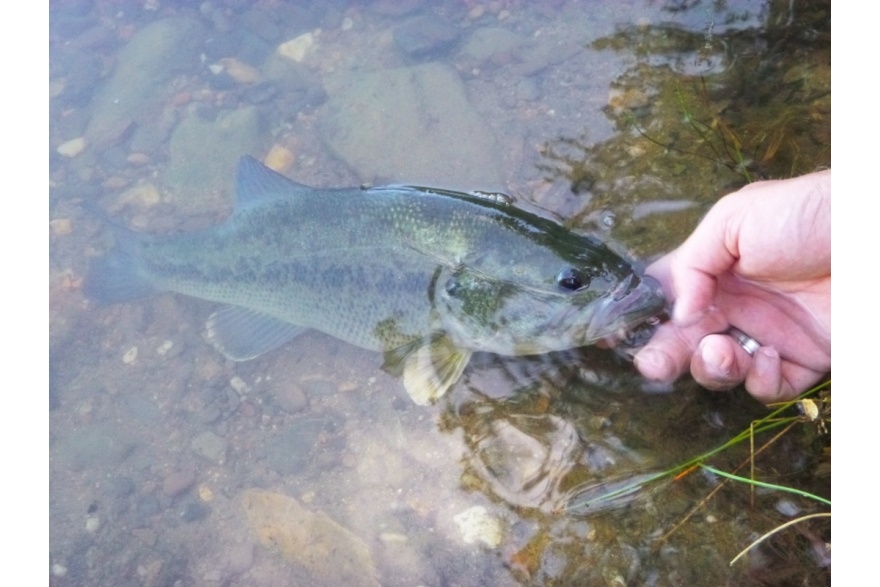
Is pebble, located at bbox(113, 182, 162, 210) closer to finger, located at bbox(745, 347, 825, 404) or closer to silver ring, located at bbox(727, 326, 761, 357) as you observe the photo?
silver ring, located at bbox(727, 326, 761, 357)

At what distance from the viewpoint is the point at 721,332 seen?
3.26 m

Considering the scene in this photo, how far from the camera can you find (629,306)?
3.08 metres

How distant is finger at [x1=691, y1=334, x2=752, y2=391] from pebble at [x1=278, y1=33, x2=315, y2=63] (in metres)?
3.99

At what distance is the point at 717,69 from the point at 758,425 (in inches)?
95.8

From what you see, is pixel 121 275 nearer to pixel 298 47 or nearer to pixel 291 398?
pixel 291 398

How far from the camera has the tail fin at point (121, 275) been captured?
437cm

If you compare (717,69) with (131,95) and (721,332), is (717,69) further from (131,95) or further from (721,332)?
(131,95)

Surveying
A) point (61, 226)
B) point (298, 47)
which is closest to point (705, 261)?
point (298, 47)

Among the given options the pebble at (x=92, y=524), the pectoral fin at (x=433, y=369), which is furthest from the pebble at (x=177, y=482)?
the pectoral fin at (x=433, y=369)

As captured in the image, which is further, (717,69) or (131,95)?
(131,95)

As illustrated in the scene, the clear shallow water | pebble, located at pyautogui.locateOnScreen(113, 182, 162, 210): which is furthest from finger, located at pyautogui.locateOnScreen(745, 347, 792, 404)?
pebble, located at pyautogui.locateOnScreen(113, 182, 162, 210)

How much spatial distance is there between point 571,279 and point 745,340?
0.90 m

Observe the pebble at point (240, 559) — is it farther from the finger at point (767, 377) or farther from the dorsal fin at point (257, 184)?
the finger at point (767, 377)
